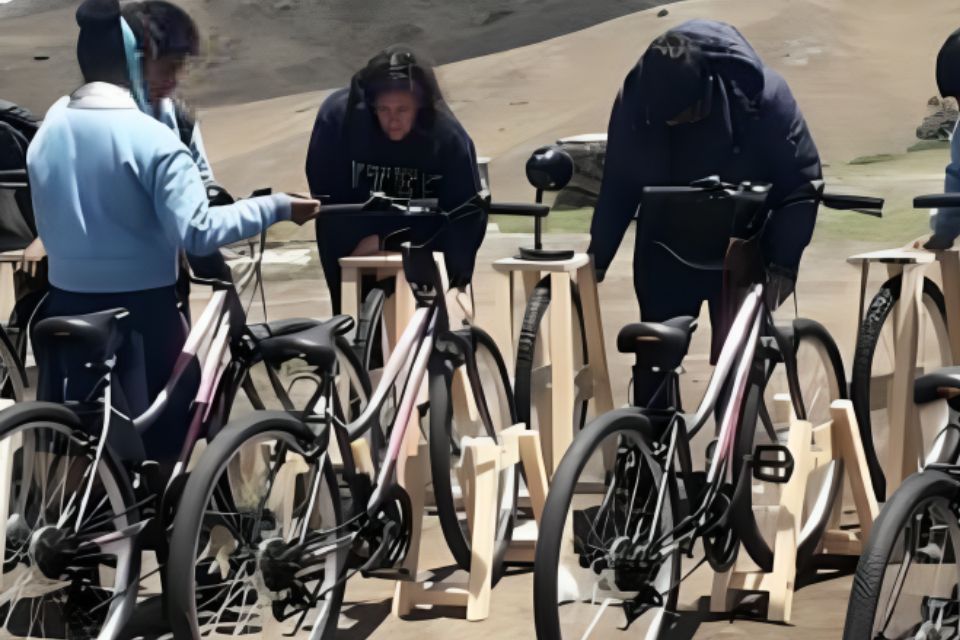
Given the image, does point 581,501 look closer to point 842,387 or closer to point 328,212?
point 328,212

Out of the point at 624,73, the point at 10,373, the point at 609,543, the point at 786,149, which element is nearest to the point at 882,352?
the point at 786,149

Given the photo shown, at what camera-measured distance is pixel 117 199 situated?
4.74 meters

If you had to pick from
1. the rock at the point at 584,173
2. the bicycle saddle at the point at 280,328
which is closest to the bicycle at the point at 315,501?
the bicycle saddle at the point at 280,328

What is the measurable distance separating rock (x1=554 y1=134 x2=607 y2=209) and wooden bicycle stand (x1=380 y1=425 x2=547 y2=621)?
38.7ft

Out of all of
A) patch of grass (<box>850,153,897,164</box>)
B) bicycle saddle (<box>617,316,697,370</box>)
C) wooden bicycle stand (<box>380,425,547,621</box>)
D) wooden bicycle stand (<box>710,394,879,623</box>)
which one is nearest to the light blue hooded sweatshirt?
bicycle saddle (<box>617,316,697,370</box>)

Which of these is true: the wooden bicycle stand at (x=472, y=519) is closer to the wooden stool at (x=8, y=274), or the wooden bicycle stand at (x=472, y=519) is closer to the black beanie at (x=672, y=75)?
the black beanie at (x=672, y=75)

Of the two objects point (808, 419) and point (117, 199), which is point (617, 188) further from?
point (117, 199)

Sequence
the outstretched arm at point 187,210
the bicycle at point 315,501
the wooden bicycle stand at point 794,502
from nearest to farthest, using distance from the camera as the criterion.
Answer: the bicycle at point 315,501 < the outstretched arm at point 187,210 < the wooden bicycle stand at point 794,502

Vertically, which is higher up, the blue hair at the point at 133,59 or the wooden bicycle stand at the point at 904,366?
the blue hair at the point at 133,59

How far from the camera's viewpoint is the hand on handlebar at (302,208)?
4.94 metres

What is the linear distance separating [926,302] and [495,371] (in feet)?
5.37

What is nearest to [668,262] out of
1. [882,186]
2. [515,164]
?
[882,186]

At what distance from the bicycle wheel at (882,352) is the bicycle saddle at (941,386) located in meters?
2.22

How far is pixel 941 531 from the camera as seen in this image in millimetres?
4047
